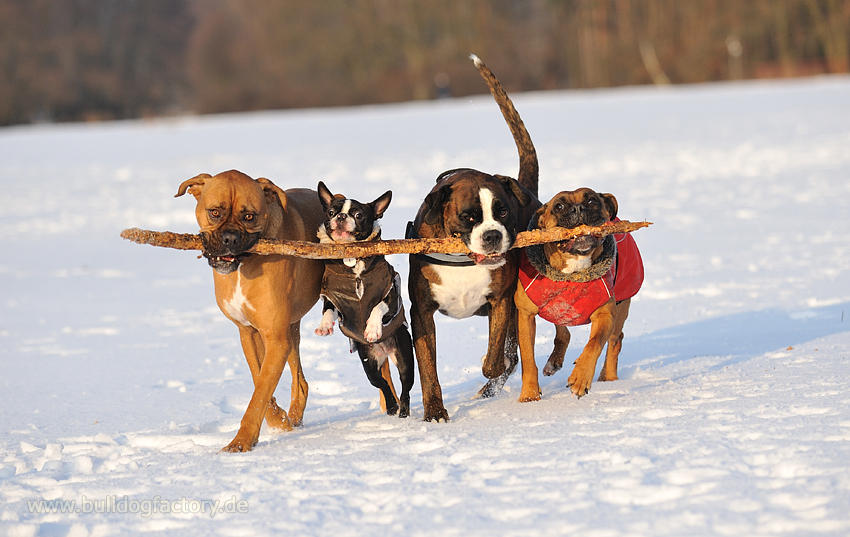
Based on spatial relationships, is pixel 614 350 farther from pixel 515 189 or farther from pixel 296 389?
pixel 296 389

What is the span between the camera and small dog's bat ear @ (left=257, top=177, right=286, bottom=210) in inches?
186

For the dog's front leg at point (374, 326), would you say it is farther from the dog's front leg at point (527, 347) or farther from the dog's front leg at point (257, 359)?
the dog's front leg at point (527, 347)

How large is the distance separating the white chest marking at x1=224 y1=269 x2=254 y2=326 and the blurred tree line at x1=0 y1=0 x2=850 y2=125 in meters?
37.6

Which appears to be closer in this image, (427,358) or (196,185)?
(196,185)

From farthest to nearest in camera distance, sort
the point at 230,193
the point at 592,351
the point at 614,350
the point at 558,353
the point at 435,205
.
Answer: the point at 558,353, the point at 614,350, the point at 435,205, the point at 592,351, the point at 230,193

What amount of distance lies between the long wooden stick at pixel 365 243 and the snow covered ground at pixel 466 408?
3.09ft

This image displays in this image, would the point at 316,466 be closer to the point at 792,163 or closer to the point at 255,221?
the point at 255,221

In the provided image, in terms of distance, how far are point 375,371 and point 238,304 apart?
951mm

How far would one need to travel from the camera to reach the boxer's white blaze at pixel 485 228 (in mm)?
4793

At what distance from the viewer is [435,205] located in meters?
5.14

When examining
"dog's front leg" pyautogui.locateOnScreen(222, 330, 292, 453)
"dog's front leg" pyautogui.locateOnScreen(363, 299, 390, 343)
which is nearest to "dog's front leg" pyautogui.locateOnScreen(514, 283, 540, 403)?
"dog's front leg" pyautogui.locateOnScreen(363, 299, 390, 343)

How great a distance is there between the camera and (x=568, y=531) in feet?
10.2

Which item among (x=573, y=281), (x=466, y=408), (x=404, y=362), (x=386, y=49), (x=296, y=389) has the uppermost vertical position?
(x=386, y=49)

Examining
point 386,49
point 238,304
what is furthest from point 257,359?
point 386,49
